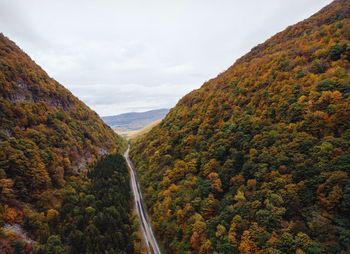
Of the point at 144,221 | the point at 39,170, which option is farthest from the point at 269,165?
the point at 39,170

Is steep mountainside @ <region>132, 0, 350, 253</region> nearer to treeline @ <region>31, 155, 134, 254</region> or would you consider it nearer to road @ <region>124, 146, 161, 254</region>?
road @ <region>124, 146, 161, 254</region>

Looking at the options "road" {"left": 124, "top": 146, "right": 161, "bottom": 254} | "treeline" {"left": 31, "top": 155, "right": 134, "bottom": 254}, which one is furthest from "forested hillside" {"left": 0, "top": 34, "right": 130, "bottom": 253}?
"road" {"left": 124, "top": 146, "right": 161, "bottom": 254}

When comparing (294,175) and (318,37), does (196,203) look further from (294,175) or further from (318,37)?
(318,37)

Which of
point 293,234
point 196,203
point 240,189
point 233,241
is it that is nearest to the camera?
point 293,234

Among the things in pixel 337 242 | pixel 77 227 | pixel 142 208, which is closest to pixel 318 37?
pixel 337 242

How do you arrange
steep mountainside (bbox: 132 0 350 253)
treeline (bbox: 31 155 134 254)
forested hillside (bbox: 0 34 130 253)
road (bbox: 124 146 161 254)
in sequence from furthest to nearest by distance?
road (bbox: 124 146 161 254) < forested hillside (bbox: 0 34 130 253) < treeline (bbox: 31 155 134 254) < steep mountainside (bbox: 132 0 350 253)

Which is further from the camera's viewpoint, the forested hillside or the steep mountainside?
the forested hillside

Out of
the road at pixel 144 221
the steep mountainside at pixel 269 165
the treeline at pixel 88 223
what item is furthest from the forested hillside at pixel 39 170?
the steep mountainside at pixel 269 165

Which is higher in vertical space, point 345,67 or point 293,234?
point 345,67
